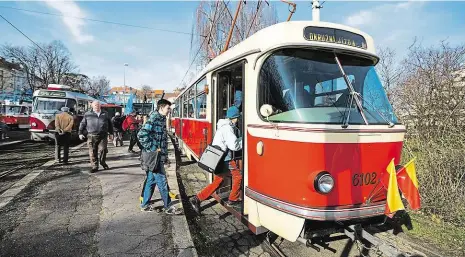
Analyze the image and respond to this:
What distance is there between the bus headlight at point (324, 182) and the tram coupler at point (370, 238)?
70cm

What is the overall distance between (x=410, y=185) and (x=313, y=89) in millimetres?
1463

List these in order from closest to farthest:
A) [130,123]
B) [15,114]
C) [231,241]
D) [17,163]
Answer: [231,241]
[17,163]
[130,123]
[15,114]

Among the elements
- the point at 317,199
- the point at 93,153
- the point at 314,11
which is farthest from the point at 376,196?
the point at 314,11

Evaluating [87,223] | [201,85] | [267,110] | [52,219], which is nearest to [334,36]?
[267,110]

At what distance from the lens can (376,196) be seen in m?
3.58

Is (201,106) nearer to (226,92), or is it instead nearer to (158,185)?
(226,92)

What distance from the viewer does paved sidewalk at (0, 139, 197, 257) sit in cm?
380

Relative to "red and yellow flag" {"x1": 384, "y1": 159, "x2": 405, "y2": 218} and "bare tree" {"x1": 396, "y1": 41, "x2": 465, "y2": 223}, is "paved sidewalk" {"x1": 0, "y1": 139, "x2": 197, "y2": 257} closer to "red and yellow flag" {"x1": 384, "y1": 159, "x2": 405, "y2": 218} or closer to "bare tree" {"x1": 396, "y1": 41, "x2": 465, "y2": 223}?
"red and yellow flag" {"x1": 384, "y1": 159, "x2": 405, "y2": 218}

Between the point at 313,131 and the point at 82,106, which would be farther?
the point at 82,106

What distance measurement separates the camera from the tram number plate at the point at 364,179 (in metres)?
3.40

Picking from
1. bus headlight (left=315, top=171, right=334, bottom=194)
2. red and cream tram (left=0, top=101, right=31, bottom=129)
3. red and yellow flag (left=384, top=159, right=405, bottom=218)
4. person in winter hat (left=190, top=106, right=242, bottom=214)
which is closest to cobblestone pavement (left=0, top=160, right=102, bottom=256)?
person in winter hat (left=190, top=106, right=242, bottom=214)

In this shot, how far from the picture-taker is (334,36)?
3867mm

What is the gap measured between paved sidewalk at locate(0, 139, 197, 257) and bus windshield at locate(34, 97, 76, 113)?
32.2 feet

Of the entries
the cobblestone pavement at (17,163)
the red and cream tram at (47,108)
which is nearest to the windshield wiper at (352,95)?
the cobblestone pavement at (17,163)
